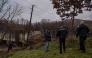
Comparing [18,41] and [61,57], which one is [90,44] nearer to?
[61,57]

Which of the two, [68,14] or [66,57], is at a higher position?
[68,14]

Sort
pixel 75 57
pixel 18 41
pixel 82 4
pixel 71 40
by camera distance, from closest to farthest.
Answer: pixel 75 57 < pixel 71 40 < pixel 82 4 < pixel 18 41

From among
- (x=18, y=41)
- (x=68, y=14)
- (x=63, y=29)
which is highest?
(x=68, y=14)

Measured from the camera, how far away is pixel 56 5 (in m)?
30.5

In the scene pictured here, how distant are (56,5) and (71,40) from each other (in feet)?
38.7

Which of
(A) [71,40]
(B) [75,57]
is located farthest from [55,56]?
(A) [71,40]

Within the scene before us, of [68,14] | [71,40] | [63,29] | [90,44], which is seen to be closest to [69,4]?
[68,14]

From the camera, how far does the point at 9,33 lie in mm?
48656

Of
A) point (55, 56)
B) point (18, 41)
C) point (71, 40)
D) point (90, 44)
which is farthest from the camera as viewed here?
point (18, 41)

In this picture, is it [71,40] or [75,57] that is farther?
[71,40]

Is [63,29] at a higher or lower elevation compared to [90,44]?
higher

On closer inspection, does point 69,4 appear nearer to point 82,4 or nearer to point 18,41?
point 82,4

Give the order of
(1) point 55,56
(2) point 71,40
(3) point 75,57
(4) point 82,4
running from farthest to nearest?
1. (4) point 82,4
2. (2) point 71,40
3. (1) point 55,56
4. (3) point 75,57

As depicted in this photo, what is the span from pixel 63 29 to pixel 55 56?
2141 mm
